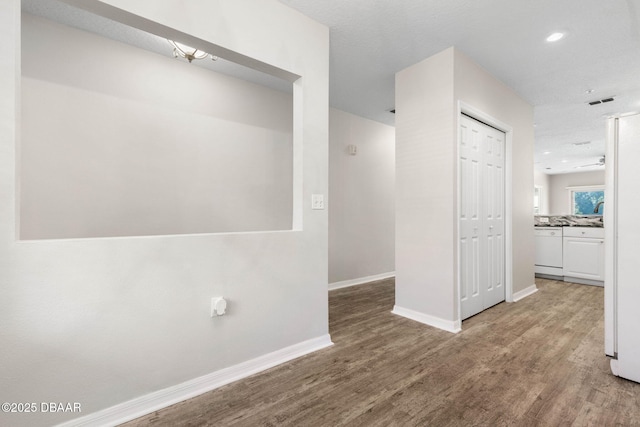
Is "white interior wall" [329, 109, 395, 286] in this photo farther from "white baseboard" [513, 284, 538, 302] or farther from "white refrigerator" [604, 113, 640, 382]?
"white refrigerator" [604, 113, 640, 382]

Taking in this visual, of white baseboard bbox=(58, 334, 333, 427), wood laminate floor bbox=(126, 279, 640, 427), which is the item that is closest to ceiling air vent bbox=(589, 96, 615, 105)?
wood laminate floor bbox=(126, 279, 640, 427)

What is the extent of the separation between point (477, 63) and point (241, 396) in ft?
12.0

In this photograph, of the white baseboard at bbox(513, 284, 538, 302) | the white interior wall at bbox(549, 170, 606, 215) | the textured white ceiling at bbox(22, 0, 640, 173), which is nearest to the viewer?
the textured white ceiling at bbox(22, 0, 640, 173)

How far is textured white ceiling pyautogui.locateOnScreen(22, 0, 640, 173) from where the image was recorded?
2174 millimetres

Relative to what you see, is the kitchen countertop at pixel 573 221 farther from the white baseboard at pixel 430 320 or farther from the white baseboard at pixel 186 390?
the white baseboard at pixel 186 390

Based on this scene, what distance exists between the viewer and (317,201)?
7.56ft

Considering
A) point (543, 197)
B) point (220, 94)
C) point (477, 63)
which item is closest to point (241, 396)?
point (220, 94)

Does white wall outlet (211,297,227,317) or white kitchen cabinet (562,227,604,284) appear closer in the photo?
white wall outlet (211,297,227,317)

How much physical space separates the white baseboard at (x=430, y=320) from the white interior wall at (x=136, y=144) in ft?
5.89

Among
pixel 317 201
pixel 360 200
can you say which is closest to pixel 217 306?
pixel 317 201

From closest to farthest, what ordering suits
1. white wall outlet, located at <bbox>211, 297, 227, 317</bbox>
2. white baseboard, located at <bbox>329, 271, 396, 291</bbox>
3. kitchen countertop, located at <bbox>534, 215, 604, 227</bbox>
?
1. white wall outlet, located at <bbox>211, 297, 227, 317</bbox>
2. white baseboard, located at <bbox>329, 271, 396, 291</bbox>
3. kitchen countertop, located at <bbox>534, 215, 604, 227</bbox>

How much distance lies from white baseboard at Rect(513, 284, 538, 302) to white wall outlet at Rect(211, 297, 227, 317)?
3574 mm

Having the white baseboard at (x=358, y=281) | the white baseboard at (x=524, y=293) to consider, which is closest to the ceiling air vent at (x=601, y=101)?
the white baseboard at (x=524, y=293)

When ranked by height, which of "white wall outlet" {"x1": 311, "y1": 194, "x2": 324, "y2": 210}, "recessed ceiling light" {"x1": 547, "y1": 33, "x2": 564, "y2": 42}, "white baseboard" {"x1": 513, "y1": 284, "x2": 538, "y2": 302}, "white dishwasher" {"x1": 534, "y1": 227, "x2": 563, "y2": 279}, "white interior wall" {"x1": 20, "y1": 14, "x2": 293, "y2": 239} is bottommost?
"white baseboard" {"x1": 513, "y1": 284, "x2": 538, "y2": 302}
